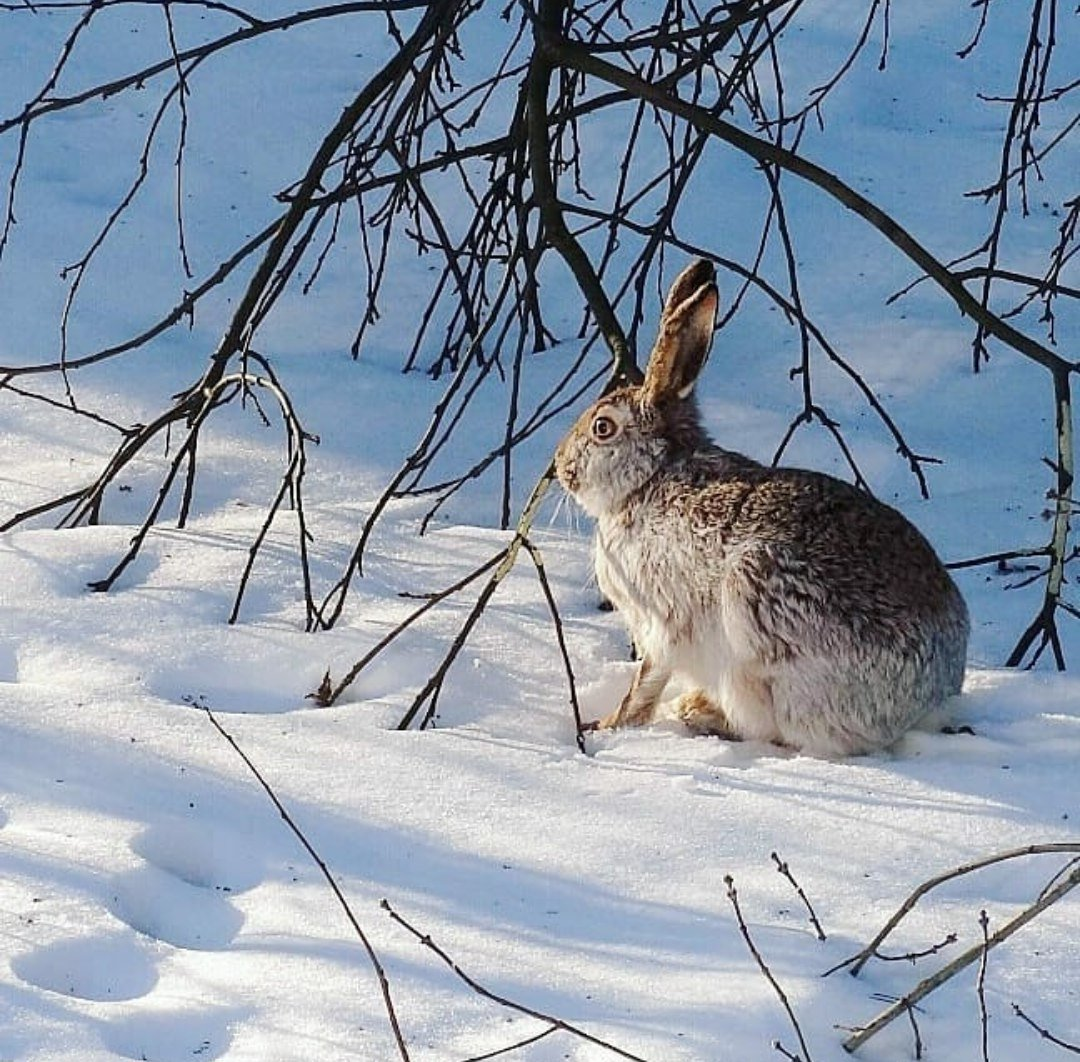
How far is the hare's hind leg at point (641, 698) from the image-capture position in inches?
150

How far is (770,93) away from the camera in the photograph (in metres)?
7.38

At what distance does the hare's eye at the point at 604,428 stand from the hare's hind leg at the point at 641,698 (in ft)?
1.56

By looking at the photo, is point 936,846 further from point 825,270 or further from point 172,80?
point 172,80

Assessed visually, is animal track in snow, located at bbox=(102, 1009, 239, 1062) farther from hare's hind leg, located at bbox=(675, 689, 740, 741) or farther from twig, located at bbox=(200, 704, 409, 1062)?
hare's hind leg, located at bbox=(675, 689, 740, 741)

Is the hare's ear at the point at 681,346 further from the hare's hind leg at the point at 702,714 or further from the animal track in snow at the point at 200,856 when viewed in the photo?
the animal track in snow at the point at 200,856

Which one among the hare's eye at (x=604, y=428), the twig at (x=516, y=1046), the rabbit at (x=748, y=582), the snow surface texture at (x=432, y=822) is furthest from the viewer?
the hare's eye at (x=604, y=428)

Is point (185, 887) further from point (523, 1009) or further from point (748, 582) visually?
point (748, 582)

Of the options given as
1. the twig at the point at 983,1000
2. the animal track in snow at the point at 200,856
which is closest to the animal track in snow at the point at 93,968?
the animal track in snow at the point at 200,856

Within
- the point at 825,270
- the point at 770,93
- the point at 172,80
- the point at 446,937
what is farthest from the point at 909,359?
the point at 446,937

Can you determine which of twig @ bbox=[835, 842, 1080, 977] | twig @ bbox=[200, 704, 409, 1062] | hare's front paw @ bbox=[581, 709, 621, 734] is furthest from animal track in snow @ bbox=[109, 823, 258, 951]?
hare's front paw @ bbox=[581, 709, 621, 734]

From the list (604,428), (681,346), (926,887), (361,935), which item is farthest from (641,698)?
(361,935)

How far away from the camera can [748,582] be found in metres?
3.63

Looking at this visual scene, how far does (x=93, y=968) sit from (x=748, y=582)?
150cm

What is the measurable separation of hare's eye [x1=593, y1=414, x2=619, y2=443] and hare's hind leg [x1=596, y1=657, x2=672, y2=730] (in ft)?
1.56
